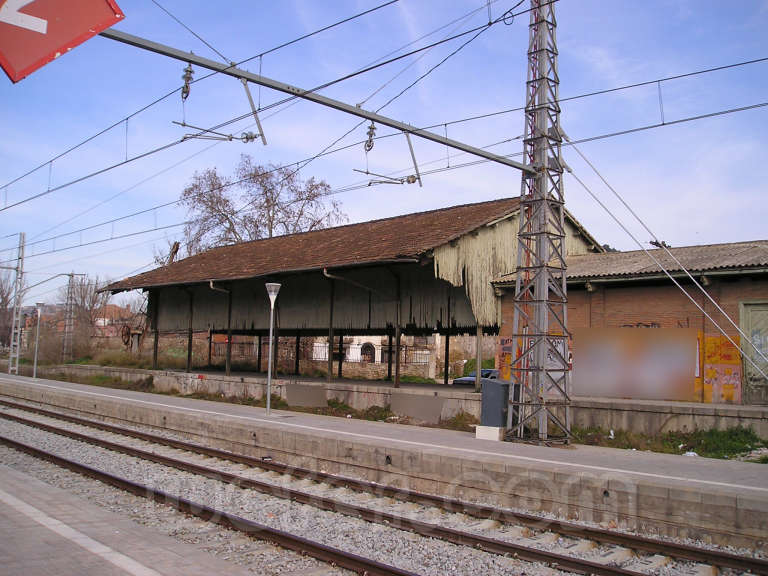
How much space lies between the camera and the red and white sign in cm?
519

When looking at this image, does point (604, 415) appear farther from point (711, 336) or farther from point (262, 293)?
point (262, 293)

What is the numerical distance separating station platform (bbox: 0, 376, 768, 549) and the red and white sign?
776 cm

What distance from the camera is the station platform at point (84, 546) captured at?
19.1 ft

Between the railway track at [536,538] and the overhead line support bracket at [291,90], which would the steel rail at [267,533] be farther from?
the overhead line support bracket at [291,90]

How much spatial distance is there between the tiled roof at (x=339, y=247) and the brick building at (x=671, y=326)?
3.73m

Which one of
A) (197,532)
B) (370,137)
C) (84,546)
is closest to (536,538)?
(197,532)

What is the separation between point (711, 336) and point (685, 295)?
1103mm

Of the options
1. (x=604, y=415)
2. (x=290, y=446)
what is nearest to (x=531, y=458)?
(x=604, y=415)

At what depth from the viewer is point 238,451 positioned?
15.0 metres

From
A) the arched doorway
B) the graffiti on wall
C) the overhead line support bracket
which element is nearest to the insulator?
the overhead line support bracket

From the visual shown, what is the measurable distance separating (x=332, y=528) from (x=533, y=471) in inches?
122

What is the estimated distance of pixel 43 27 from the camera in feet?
17.7

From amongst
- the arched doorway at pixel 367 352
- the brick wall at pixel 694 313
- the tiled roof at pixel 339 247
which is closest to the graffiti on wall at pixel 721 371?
the brick wall at pixel 694 313

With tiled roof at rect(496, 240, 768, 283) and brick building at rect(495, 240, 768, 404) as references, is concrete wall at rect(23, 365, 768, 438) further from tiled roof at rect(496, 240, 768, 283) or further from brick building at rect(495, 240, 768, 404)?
tiled roof at rect(496, 240, 768, 283)
